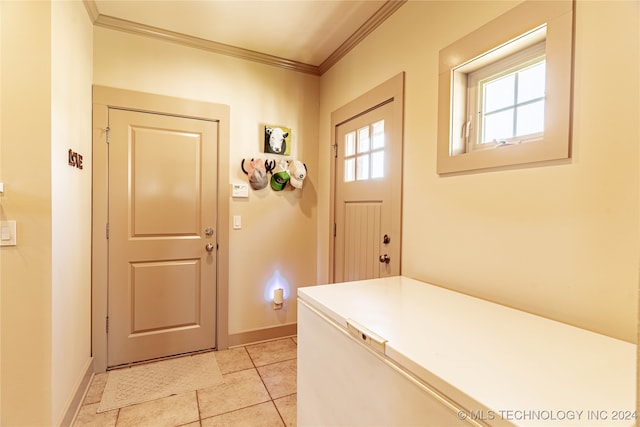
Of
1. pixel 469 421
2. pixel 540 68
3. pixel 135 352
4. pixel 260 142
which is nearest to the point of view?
pixel 469 421

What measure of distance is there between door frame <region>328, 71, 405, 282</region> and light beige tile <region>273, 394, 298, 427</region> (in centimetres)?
103

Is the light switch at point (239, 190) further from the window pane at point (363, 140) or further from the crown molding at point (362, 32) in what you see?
the crown molding at point (362, 32)

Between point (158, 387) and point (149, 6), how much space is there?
2.64m

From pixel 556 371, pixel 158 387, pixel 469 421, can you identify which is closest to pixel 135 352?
pixel 158 387

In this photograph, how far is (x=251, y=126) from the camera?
263cm

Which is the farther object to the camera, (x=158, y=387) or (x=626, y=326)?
(x=158, y=387)

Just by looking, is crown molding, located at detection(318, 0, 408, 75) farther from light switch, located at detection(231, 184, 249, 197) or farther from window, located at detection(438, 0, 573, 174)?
light switch, located at detection(231, 184, 249, 197)

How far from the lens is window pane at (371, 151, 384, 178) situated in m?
2.08

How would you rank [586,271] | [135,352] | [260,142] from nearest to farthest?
[586,271]
[135,352]
[260,142]

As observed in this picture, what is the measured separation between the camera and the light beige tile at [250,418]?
1.65m

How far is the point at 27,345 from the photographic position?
137 centimetres

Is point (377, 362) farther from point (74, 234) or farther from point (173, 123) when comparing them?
point (173, 123)

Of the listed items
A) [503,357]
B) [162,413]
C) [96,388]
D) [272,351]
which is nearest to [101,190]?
[96,388]

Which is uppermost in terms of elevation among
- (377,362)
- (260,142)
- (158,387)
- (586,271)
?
(260,142)
